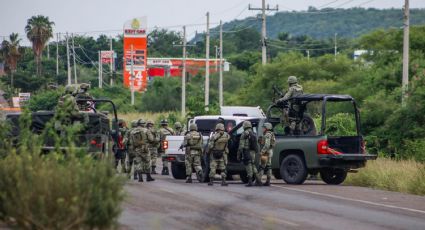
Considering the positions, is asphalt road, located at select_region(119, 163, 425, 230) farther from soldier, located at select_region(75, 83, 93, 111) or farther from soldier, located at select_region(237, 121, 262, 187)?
soldier, located at select_region(75, 83, 93, 111)

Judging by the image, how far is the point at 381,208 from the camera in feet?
66.8

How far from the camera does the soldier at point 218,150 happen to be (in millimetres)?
26078

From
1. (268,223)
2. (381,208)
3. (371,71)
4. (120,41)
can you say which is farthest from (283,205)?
(120,41)

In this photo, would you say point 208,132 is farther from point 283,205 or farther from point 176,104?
point 176,104

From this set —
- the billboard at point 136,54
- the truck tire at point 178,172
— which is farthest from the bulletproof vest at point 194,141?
the billboard at point 136,54

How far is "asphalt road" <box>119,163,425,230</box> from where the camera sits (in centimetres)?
1688

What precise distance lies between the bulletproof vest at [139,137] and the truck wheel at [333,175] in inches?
189

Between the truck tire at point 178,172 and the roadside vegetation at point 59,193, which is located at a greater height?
the roadside vegetation at point 59,193

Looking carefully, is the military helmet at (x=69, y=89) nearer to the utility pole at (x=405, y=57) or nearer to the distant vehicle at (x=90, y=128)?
the distant vehicle at (x=90, y=128)

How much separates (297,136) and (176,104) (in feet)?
201

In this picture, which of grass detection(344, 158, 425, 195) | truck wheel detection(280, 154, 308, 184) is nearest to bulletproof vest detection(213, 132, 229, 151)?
truck wheel detection(280, 154, 308, 184)

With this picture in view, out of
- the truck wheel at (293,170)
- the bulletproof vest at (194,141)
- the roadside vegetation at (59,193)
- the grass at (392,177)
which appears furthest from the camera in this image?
the bulletproof vest at (194,141)

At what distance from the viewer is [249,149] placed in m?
26.1

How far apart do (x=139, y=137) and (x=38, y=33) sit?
262 ft
